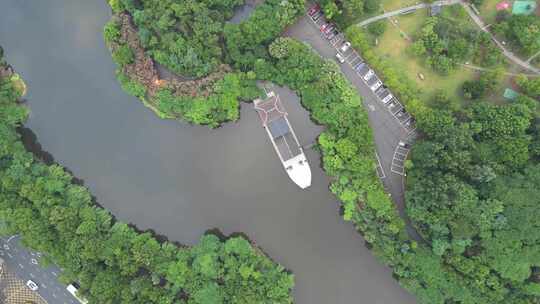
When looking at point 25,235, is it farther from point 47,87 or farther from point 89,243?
point 47,87

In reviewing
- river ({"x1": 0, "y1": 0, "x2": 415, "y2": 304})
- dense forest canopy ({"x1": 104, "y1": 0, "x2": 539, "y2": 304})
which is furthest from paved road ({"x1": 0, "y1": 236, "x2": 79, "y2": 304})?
dense forest canopy ({"x1": 104, "y1": 0, "x2": 539, "y2": 304})

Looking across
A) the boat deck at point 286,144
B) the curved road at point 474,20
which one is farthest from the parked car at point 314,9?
the boat deck at point 286,144

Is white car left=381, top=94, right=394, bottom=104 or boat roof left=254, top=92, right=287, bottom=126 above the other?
boat roof left=254, top=92, right=287, bottom=126

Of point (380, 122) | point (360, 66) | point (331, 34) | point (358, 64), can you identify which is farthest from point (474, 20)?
point (331, 34)

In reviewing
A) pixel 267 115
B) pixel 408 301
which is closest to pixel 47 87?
pixel 267 115

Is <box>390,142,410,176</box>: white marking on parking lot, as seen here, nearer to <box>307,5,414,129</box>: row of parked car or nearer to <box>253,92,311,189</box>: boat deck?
<box>307,5,414,129</box>: row of parked car

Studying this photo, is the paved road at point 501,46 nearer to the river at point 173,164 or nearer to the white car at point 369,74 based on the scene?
the white car at point 369,74

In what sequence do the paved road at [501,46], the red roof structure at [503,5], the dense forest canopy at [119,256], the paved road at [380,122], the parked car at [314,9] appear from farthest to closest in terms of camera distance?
the parked car at [314,9] → the paved road at [380,122] → the red roof structure at [503,5] → the paved road at [501,46] → the dense forest canopy at [119,256]
